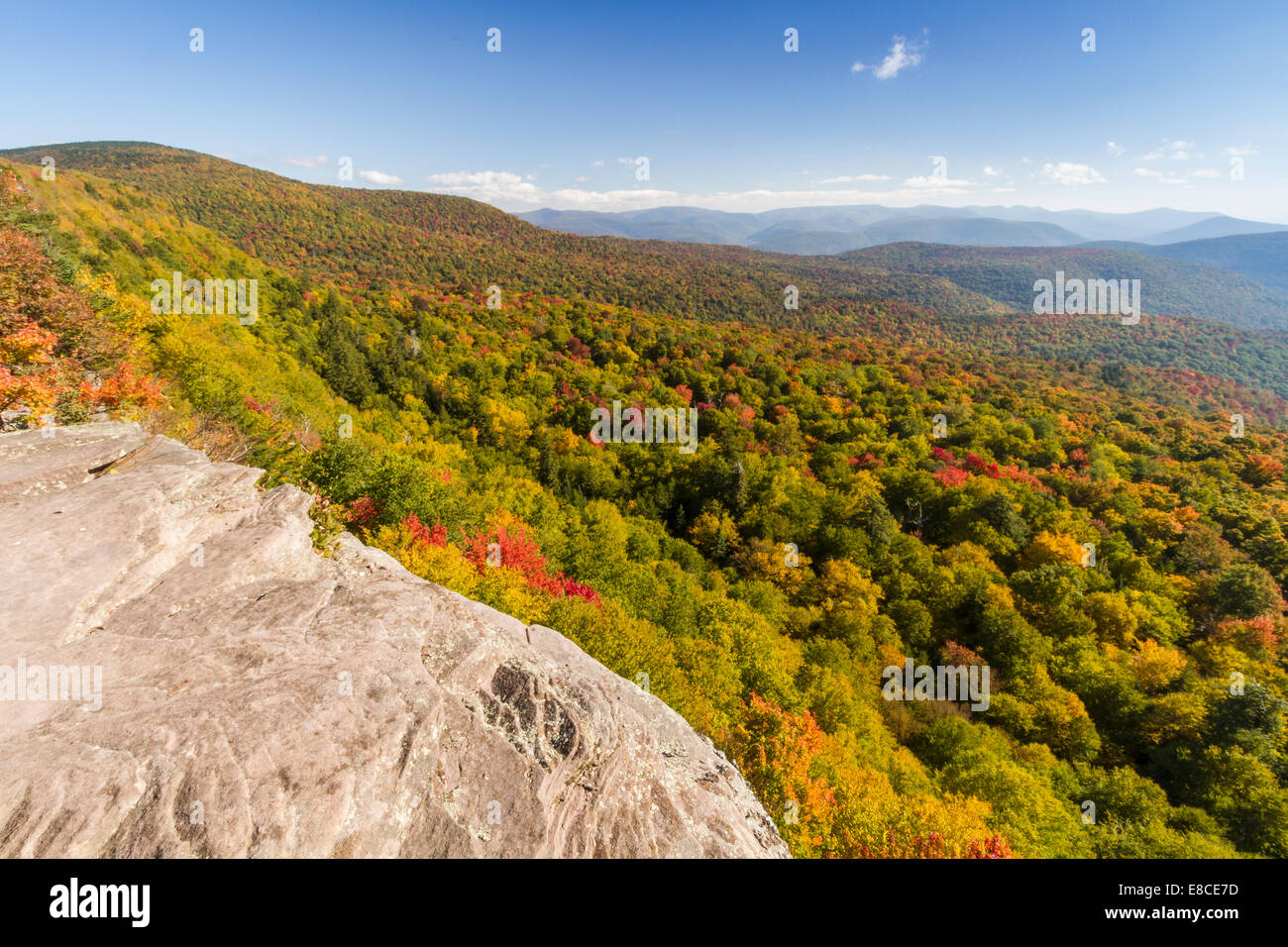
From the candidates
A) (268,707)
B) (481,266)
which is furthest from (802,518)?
(481,266)

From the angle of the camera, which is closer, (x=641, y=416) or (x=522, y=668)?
(x=522, y=668)

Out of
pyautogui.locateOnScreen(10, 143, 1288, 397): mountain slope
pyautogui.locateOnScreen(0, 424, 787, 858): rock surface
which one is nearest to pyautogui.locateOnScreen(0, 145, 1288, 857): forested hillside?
pyautogui.locateOnScreen(0, 424, 787, 858): rock surface

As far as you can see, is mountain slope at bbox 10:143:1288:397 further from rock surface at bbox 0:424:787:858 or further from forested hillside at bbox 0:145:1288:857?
rock surface at bbox 0:424:787:858

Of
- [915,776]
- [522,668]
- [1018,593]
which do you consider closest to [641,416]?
[1018,593]

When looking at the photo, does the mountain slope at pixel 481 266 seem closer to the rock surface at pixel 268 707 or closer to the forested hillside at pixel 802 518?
the forested hillside at pixel 802 518

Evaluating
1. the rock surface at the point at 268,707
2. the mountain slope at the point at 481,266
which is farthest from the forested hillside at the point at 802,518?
the mountain slope at the point at 481,266

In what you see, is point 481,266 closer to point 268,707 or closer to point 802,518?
point 802,518
